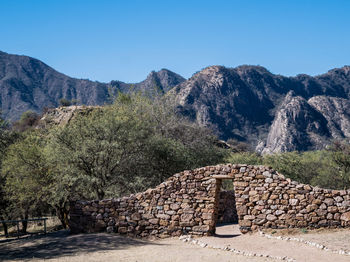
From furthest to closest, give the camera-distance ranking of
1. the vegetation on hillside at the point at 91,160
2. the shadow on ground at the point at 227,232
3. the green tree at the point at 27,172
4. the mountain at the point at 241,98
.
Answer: the mountain at the point at 241,98
the green tree at the point at 27,172
the vegetation on hillside at the point at 91,160
the shadow on ground at the point at 227,232

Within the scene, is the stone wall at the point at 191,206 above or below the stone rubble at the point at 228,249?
above

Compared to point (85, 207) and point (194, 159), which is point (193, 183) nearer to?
point (85, 207)

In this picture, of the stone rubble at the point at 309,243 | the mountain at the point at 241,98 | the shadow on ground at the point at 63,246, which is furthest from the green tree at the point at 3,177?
the mountain at the point at 241,98

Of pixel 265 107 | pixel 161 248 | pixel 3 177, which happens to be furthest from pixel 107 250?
pixel 265 107

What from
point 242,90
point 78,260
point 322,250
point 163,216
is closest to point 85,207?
point 163,216

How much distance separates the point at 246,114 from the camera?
3713 inches

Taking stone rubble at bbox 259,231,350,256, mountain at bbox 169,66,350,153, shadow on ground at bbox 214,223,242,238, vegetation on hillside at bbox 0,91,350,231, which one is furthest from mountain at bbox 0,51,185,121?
stone rubble at bbox 259,231,350,256

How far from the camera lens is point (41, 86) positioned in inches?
4542

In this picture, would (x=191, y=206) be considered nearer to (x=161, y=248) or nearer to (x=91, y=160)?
(x=161, y=248)

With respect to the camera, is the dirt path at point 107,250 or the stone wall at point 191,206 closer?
the dirt path at point 107,250

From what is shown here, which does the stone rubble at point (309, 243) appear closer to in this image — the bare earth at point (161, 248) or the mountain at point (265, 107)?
the bare earth at point (161, 248)

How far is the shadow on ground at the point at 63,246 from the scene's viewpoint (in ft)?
36.7

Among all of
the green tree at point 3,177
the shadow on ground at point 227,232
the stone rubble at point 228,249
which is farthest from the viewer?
the green tree at point 3,177

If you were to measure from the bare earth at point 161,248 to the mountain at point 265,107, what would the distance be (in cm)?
5764
